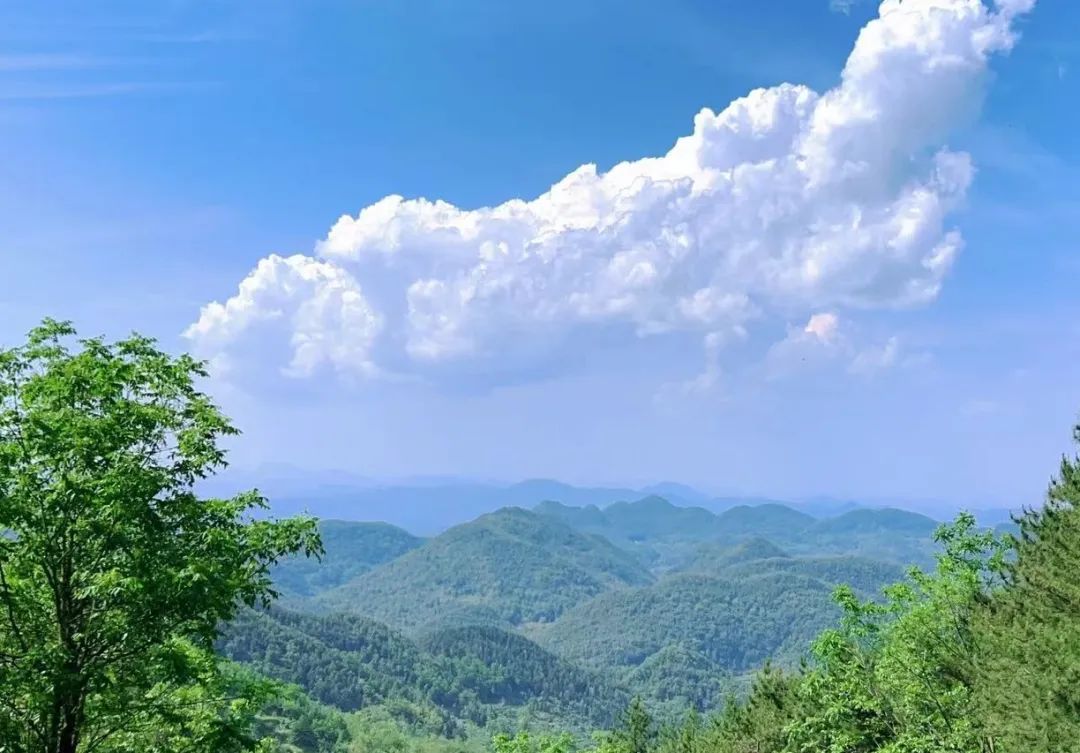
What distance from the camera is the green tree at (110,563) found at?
10000mm

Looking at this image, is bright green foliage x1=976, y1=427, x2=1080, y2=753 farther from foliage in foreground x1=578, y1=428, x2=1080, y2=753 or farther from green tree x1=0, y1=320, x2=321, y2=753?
green tree x1=0, y1=320, x2=321, y2=753

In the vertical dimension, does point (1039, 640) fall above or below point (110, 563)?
below

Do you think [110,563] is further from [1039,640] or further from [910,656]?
[910,656]

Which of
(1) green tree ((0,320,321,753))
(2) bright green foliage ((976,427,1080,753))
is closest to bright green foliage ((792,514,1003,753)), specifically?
(2) bright green foliage ((976,427,1080,753))

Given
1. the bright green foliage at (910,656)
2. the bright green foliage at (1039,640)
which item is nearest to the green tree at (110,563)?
the bright green foliage at (1039,640)

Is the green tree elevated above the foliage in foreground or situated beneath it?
elevated above

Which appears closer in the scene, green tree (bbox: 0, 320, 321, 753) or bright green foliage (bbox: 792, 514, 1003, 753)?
green tree (bbox: 0, 320, 321, 753)

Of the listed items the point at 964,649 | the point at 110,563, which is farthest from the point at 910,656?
the point at 110,563

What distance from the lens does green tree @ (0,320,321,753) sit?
1000 centimetres

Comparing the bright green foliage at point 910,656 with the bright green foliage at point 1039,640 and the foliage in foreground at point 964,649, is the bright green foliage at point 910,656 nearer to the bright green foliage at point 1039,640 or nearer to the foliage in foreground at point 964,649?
the foliage in foreground at point 964,649

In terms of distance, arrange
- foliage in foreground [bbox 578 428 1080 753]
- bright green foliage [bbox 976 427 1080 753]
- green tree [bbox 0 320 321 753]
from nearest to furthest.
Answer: green tree [bbox 0 320 321 753], bright green foliage [bbox 976 427 1080 753], foliage in foreground [bbox 578 428 1080 753]

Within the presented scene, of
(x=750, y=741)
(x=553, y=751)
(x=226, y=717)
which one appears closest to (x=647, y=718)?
(x=750, y=741)

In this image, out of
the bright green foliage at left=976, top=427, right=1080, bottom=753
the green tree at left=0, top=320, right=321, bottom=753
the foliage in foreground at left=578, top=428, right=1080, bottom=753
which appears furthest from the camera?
the foliage in foreground at left=578, top=428, right=1080, bottom=753

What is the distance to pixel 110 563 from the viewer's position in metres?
10.5
